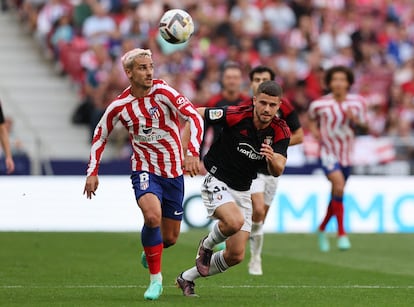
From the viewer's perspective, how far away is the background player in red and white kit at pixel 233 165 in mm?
11117

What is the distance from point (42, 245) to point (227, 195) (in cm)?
680

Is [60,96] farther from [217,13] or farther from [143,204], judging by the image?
[143,204]

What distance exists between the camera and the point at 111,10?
26.7 meters

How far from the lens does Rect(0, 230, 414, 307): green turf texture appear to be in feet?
36.4

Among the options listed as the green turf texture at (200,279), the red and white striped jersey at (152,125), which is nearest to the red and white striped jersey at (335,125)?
the green turf texture at (200,279)

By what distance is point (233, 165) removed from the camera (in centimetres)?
1145

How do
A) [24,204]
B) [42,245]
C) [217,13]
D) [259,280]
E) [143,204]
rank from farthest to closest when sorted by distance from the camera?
[217,13] → [24,204] → [42,245] → [259,280] → [143,204]

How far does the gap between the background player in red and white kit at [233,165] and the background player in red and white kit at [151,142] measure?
1.05 ft

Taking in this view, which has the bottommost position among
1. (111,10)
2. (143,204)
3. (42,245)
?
(42,245)

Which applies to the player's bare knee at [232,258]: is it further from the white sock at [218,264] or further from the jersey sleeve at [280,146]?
the jersey sleeve at [280,146]

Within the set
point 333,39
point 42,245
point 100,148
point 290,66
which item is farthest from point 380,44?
point 100,148

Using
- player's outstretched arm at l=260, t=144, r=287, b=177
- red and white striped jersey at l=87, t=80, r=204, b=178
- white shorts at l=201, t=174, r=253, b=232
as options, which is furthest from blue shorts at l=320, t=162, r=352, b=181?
player's outstretched arm at l=260, t=144, r=287, b=177

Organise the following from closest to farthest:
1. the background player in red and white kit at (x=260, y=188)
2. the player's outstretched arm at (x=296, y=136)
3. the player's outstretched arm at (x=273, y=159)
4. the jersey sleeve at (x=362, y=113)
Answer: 1. the player's outstretched arm at (x=273, y=159)
2. the background player in red and white kit at (x=260, y=188)
3. the player's outstretched arm at (x=296, y=136)
4. the jersey sleeve at (x=362, y=113)

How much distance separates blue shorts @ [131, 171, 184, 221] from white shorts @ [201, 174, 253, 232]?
31 cm
